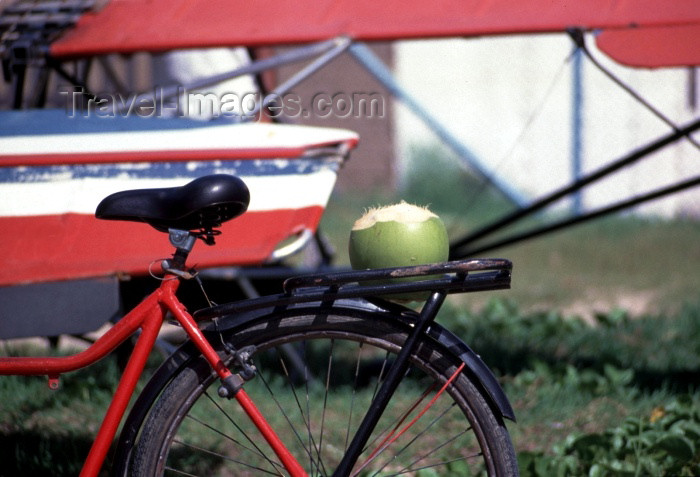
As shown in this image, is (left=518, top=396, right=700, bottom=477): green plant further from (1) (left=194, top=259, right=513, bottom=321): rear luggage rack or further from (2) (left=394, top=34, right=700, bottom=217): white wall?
(2) (left=394, top=34, right=700, bottom=217): white wall

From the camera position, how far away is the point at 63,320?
2.91 meters

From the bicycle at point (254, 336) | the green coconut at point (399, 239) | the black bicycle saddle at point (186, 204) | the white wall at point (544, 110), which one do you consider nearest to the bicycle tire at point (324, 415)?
the bicycle at point (254, 336)

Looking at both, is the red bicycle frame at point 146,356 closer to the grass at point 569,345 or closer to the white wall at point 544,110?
the grass at point 569,345

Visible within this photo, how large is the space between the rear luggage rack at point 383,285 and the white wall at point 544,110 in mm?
6816

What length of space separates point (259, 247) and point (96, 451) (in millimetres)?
942

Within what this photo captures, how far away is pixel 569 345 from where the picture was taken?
486cm

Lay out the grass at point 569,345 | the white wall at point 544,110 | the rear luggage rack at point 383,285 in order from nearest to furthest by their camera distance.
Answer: the rear luggage rack at point 383,285
the grass at point 569,345
the white wall at point 544,110

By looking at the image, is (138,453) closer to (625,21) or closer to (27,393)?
(27,393)

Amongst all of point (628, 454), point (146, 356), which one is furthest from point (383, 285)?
point (628, 454)

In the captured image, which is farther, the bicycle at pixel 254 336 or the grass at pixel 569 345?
the grass at pixel 569 345

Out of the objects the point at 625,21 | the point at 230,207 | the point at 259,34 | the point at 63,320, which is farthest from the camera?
the point at 259,34

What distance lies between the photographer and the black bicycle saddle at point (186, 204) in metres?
2.19

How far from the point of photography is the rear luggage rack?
218 centimetres

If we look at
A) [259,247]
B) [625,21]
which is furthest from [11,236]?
[625,21]
